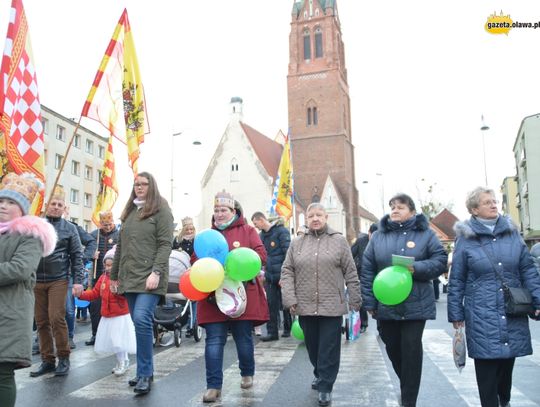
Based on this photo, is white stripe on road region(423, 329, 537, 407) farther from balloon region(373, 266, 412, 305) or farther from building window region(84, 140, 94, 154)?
building window region(84, 140, 94, 154)

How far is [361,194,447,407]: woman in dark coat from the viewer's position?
16.1 feet

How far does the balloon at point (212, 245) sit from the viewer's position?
556 cm

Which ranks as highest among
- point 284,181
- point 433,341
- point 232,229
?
point 284,181

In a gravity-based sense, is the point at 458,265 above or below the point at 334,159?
below

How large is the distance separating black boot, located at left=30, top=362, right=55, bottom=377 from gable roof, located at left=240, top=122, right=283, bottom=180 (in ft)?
161

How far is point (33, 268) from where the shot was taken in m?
3.62

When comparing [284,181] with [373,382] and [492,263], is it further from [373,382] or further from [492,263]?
[492,263]

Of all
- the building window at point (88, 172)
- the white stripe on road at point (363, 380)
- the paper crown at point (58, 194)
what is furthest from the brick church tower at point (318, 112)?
the paper crown at point (58, 194)

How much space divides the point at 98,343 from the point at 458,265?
4509 mm

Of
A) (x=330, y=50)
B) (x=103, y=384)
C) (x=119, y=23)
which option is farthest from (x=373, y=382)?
(x=330, y=50)

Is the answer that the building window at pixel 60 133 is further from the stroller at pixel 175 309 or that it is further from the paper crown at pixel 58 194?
the paper crown at pixel 58 194

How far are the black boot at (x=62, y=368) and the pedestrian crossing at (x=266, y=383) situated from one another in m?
0.12

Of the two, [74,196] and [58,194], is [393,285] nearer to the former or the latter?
[58,194]

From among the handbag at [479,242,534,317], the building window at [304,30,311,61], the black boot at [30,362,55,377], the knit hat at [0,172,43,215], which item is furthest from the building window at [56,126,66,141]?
the handbag at [479,242,534,317]
